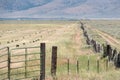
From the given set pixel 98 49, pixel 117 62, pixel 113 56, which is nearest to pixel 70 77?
pixel 117 62

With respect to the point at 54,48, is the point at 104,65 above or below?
below

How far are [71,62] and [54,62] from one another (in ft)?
42.2

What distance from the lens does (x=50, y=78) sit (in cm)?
1956

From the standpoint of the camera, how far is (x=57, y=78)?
19344 millimetres

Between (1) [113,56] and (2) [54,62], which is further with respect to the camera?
(1) [113,56]

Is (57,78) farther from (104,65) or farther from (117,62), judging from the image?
(104,65)

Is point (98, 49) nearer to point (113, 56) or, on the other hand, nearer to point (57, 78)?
point (113, 56)

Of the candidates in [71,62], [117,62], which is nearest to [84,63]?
[71,62]

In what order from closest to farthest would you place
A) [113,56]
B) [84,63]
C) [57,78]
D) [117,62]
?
1. [57,78]
2. [117,62]
3. [113,56]
4. [84,63]

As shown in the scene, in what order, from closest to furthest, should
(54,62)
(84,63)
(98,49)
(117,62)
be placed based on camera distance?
(54,62) < (117,62) < (84,63) < (98,49)

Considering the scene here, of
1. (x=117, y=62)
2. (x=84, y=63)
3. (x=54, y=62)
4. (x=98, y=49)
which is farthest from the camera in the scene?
(x=98, y=49)

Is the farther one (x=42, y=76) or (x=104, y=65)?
(x=104, y=65)

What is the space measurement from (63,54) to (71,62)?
678cm

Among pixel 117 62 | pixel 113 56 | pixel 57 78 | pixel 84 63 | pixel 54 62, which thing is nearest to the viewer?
pixel 57 78
